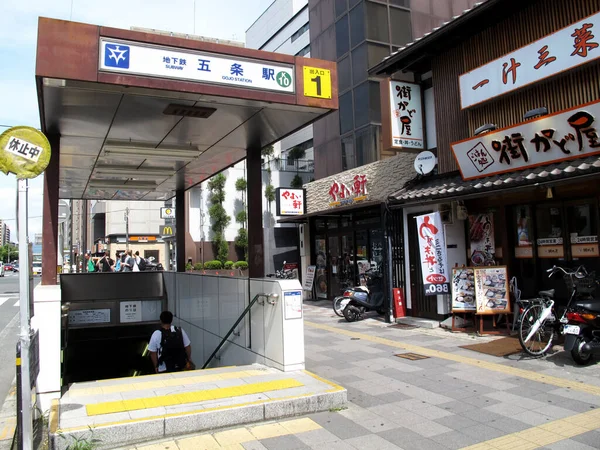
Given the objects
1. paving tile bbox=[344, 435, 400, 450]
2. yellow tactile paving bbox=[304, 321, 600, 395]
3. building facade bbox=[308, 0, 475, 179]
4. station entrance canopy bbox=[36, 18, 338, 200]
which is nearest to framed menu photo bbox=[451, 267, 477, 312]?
yellow tactile paving bbox=[304, 321, 600, 395]

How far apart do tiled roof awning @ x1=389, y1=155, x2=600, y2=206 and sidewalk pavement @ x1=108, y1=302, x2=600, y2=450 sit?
9.81 feet

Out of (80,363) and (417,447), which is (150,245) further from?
(417,447)

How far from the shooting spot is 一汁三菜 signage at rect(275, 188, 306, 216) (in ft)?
56.6

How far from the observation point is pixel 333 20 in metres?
18.5

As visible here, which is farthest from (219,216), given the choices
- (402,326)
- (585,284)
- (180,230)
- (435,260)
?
(585,284)

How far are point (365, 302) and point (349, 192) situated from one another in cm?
412

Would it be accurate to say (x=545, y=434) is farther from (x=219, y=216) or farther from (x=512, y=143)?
(x=219, y=216)

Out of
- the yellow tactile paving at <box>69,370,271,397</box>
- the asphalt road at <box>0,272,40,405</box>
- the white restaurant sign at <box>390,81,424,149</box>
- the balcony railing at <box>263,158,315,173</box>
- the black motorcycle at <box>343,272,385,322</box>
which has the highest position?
the balcony railing at <box>263,158,315,173</box>

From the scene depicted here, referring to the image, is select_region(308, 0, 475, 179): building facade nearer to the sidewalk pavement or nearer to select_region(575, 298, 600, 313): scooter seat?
the sidewalk pavement

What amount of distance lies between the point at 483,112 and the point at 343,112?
7.93 meters

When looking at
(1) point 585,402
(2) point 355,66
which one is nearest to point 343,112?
(2) point 355,66

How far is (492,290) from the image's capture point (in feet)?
31.9

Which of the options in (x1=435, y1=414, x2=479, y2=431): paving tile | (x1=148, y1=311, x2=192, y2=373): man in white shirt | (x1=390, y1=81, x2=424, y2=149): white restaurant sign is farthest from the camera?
(x1=390, y1=81, x2=424, y2=149): white restaurant sign

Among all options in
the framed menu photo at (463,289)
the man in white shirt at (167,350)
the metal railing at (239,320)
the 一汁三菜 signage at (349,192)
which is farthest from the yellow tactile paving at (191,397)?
the 一汁三菜 signage at (349,192)
